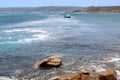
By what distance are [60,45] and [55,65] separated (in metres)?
15.1

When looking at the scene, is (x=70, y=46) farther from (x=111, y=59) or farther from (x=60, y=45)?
(x=111, y=59)

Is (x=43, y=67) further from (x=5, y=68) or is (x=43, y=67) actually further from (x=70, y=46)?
(x=70, y=46)

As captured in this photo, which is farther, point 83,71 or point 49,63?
point 49,63

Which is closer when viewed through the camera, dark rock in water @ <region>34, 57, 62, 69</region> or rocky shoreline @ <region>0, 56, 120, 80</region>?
rocky shoreline @ <region>0, 56, 120, 80</region>

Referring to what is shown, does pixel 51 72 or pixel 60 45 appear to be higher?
pixel 51 72

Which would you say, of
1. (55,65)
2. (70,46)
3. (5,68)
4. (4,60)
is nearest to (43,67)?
(55,65)

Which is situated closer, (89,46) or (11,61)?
(11,61)

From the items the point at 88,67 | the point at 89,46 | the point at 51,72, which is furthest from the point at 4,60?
the point at 89,46

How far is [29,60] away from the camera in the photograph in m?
36.0

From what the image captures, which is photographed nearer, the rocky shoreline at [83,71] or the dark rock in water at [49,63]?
the rocky shoreline at [83,71]

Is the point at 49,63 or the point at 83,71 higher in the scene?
the point at 83,71

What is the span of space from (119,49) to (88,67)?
477 inches

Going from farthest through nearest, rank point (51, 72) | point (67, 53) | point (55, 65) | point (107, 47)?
1. point (107, 47)
2. point (67, 53)
3. point (55, 65)
4. point (51, 72)

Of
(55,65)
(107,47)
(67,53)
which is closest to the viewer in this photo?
(55,65)
